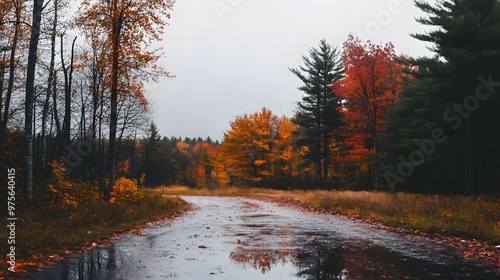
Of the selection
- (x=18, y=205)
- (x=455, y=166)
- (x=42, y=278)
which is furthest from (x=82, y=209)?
(x=455, y=166)

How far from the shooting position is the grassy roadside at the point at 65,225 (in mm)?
8125

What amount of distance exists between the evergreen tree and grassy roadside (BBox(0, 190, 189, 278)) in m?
15.8

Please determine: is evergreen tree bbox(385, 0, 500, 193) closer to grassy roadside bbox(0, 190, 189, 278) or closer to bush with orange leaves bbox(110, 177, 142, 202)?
grassy roadside bbox(0, 190, 189, 278)

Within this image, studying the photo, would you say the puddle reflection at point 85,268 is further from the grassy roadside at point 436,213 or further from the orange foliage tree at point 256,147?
the orange foliage tree at point 256,147

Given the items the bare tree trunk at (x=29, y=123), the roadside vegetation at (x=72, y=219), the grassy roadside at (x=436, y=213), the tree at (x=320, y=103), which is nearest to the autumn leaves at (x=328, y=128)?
the tree at (x=320, y=103)

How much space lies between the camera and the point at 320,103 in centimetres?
4572

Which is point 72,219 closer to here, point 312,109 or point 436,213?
point 436,213

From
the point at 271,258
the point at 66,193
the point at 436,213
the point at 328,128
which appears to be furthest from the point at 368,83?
the point at 271,258

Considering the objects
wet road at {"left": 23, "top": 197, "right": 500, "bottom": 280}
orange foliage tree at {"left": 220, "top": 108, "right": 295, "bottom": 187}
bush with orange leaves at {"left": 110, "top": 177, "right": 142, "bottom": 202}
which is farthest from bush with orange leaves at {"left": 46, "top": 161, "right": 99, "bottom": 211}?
orange foliage tree at {"left": 220, "top": 108, "right": 295, "bottom": 187}

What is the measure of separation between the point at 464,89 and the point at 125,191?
720 inches

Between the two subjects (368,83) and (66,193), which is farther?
(368,83)

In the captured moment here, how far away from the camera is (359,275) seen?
6547 millimetres

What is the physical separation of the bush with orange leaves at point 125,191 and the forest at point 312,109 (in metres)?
0.18

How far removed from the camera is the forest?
64.1 ft
